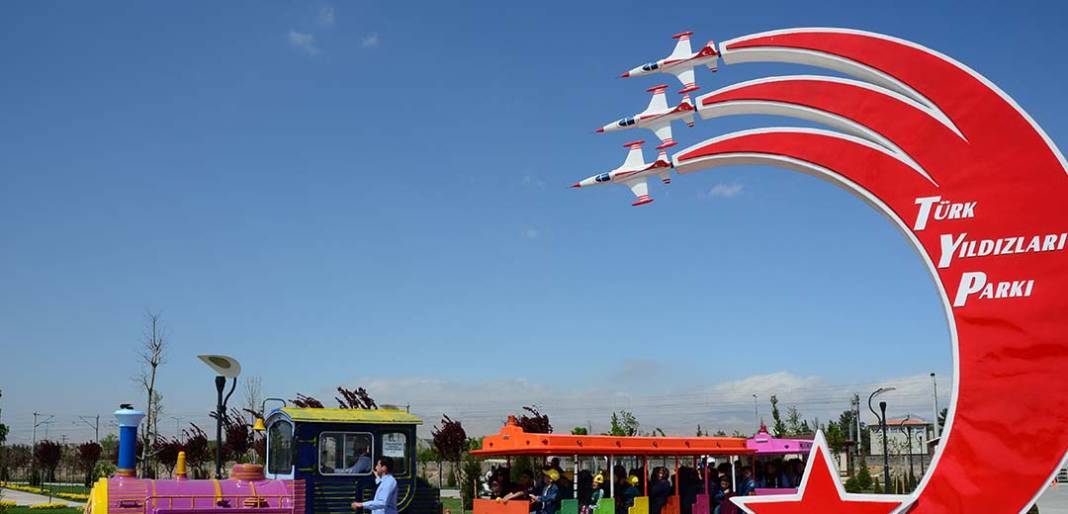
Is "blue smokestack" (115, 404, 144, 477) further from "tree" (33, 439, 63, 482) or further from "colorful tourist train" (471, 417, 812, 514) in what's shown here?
"tree" (33, 439, 63, 482)

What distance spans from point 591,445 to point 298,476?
13.1 feet

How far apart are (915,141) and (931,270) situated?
4.40 ft

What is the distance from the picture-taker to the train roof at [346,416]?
13.2 metres

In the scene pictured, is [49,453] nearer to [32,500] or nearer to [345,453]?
[32,500]

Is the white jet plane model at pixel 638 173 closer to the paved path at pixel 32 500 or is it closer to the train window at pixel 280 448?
the train window at pixel 280 448

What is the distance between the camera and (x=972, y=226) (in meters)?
9.45

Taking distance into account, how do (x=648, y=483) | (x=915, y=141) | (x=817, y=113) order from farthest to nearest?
(x=648, y=483) → (x=817, y=113) → (x=915, y=141)

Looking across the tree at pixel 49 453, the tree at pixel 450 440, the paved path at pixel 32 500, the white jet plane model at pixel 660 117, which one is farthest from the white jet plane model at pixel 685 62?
the tree at pixel 49 453

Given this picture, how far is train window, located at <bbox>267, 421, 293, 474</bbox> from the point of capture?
13.3 meters

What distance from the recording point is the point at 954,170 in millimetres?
9602

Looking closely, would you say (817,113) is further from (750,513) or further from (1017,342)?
(750,513)

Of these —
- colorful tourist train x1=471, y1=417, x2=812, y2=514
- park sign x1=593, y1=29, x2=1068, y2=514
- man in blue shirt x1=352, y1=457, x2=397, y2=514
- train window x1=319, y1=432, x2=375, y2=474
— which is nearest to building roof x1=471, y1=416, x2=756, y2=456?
colorful tourist train x1=471, y1=417, x2=812, y2=514

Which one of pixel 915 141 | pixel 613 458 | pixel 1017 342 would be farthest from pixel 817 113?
pixel 613 458

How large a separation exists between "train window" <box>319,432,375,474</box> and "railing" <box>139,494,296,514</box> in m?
0.68
